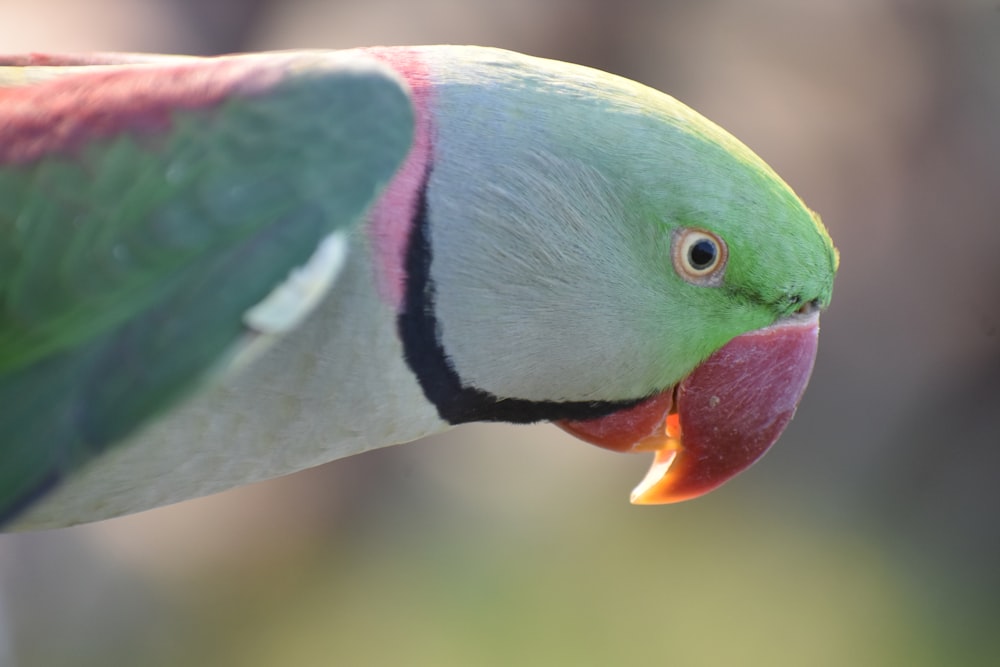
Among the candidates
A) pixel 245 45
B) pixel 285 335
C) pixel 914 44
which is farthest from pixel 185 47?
pixel 285 335

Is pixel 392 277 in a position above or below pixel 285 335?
above

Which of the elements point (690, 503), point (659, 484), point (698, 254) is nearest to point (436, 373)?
point (698, 254)

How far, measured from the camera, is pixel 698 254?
1.57 m

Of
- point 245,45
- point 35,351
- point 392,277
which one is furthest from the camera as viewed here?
point 245,45

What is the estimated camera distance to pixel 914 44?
187 inches

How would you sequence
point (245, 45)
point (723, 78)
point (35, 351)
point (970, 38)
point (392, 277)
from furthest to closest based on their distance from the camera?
point (245, 45)
point (723, 78)
point (970, 38)
point (392, 277)
point (35, 351)

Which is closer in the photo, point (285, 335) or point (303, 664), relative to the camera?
point (285, 335)

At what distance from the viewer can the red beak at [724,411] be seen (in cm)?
170

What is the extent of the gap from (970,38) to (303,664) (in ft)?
14.4

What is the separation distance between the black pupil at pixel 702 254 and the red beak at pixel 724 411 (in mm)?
173

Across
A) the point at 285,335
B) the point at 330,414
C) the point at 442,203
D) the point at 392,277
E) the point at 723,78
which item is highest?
the point at 442,203

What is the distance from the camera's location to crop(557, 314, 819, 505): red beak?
1.70 meters

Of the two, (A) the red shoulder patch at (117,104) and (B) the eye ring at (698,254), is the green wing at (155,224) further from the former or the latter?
(B) the eye ring at (698,254)

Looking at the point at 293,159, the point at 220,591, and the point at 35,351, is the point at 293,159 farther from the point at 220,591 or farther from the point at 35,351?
the point at 220,591
